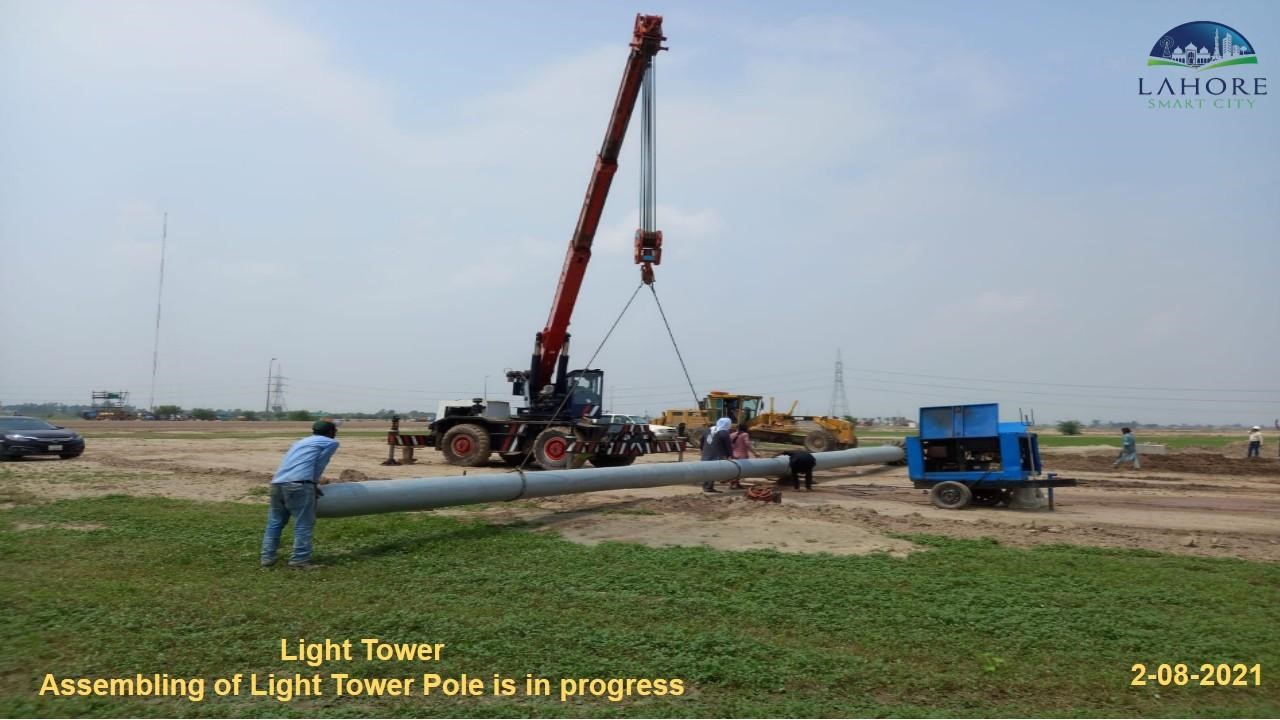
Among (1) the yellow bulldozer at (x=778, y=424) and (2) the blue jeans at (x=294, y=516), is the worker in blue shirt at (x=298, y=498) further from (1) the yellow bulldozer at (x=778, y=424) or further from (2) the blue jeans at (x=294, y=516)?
(1) the yellow bulldozer at (x=778, y=424)

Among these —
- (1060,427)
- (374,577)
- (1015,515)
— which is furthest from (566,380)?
(1060,427)

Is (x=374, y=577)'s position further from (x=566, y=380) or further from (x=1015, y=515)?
(x=566, y=380)

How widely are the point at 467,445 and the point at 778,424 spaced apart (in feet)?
44.0

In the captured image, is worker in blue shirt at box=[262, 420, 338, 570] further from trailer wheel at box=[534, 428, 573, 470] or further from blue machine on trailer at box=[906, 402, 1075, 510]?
trailer wheel at box=[534, 428, 573, 470]

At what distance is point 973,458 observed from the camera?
14484 millimetres

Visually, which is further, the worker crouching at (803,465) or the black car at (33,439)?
the black car at (33,439)

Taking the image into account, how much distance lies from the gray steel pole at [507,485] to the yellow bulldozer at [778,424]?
1262 centimetres

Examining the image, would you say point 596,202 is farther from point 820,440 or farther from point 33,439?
point 33,439

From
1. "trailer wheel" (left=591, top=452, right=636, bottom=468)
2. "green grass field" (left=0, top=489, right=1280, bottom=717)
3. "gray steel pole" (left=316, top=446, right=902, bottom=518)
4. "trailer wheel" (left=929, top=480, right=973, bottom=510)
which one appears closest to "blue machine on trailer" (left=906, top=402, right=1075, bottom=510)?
"trailer wheel" (left=929, top=480, right=973, bottom=510)

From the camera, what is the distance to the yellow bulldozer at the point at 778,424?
28.7 m

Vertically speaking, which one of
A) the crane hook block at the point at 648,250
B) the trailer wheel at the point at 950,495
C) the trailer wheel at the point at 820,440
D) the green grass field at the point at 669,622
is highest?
the crane hook block at the point at 648,250

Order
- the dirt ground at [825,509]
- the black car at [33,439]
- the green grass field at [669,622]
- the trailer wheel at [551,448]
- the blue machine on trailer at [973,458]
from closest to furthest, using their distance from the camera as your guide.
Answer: the green grass field at [669,622]
the dirt ground at [825,509]
the blue machine on trailer at [973,458]
the trailer wheel at [551,448]
the black car at [33,439]

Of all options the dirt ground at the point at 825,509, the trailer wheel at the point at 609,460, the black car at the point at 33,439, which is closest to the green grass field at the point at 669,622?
the dirt ground at the point at 825,509

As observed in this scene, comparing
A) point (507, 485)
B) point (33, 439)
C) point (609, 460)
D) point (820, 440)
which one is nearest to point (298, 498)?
point (507, 485)
